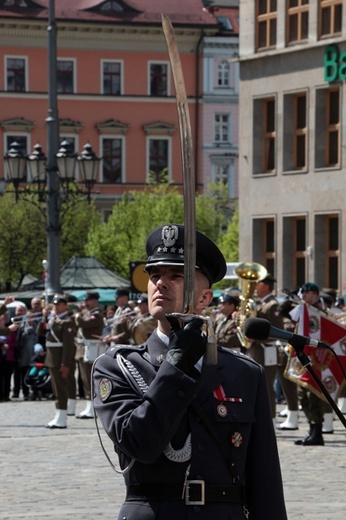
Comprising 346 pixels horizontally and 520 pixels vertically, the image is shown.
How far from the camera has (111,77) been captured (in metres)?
81.3

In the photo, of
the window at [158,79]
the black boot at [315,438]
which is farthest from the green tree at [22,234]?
the black boot at [315,438]

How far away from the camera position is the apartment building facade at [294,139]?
41656mm

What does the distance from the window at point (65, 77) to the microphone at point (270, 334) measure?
75.9m

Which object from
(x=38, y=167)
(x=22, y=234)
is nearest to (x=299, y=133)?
(x=38, y=167)

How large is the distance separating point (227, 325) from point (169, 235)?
48.4 feet

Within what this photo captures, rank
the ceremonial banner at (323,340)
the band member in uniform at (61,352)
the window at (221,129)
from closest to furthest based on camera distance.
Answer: the ceremonial banner at (323,340) < the band member in uniform at (61,352) < the window at (221,129)

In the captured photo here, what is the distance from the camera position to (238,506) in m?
4.76

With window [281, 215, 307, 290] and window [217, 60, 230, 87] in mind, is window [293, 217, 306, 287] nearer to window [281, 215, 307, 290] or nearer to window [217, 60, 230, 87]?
window [281, 215, 307, 290]

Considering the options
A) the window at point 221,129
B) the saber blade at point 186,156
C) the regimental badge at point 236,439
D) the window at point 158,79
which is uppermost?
the window at point 158,79

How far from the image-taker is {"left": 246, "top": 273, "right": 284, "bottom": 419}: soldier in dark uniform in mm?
19062

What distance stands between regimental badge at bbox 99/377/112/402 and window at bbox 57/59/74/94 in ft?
250

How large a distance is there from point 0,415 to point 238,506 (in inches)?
735

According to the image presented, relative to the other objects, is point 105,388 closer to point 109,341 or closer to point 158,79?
point 109,341

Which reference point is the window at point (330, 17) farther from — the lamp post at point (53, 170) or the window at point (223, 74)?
the window at point (223, 74)
